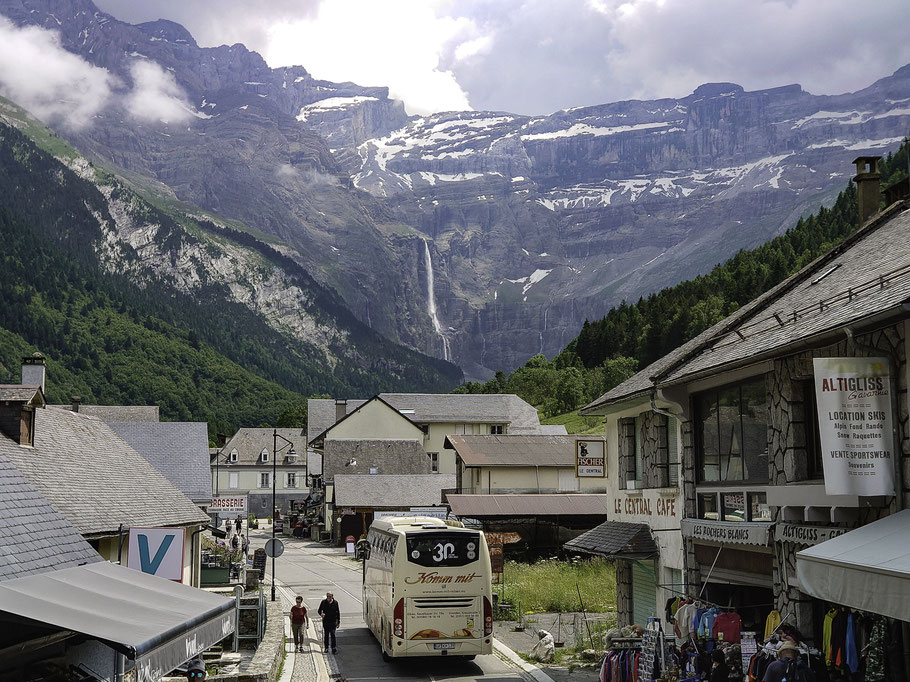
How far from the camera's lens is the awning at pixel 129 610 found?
33.1 ft

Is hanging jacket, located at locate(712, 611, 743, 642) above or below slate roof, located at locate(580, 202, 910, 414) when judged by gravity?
below

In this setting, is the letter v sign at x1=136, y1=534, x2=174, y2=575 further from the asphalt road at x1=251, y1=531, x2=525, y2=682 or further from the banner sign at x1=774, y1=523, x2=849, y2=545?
the banner sign at x1=774, y1=523, x2=849, y2=545

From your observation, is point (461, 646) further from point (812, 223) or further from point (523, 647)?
point (812, 223)

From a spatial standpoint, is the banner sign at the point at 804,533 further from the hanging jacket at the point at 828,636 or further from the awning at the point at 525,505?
the awning at the point at 525,505

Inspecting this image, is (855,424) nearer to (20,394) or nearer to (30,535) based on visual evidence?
(30,535)

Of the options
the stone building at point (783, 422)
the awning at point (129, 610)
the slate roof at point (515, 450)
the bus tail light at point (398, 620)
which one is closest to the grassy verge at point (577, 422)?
the slate roof at point (515, 450)

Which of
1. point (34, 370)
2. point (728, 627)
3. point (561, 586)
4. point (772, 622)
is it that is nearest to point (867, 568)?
point (772, 622)

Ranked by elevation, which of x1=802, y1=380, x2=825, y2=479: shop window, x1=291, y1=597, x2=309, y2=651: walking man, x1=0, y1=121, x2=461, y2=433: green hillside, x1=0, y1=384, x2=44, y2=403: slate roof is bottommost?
x1=291, y1=597, x2=309, y2=651: walking man

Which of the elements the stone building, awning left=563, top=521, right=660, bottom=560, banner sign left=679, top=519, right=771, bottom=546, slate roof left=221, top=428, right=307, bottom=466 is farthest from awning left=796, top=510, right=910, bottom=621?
slate roof left=221, top=428, right=307, bottom=466

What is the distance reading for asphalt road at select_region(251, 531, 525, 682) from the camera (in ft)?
74.1

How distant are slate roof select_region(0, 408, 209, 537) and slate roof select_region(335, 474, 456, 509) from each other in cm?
3386

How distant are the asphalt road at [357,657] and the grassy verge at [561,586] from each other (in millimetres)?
6041

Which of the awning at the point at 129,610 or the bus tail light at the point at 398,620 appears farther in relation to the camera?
the bus tail light at the point at 398,620

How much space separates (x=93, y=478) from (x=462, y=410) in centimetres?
6821
